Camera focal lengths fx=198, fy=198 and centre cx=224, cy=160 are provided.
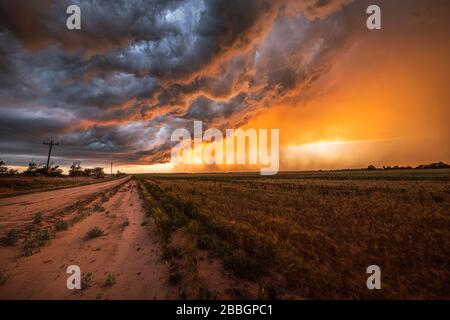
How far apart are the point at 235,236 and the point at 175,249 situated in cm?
247

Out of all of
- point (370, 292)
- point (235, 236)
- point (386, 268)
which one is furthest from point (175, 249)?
point (386, 268)

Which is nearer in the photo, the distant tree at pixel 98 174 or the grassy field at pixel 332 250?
the grassy field at pixel 332 250

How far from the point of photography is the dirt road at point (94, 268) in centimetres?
516

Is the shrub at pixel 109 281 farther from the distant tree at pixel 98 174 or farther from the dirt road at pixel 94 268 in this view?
the distant tree at pixel 98 174

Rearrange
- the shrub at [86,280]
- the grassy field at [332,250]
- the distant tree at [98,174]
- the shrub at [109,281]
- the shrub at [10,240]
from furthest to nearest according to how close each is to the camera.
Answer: the distant tree at [98,174], the shrub at [10,240], the shrub at [109,281], the shrub at [86,280], the grassy field at [332,250]

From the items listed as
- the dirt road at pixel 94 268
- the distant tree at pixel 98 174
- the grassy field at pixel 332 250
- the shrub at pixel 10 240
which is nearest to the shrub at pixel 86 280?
the dirt road at pixel 94 268

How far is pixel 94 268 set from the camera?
6.49 metres

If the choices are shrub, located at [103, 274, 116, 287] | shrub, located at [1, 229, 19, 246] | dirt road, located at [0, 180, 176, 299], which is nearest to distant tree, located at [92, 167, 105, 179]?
shrub, located at [1, 229, 19, 246]

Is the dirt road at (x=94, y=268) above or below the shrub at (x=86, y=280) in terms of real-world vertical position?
Result: below

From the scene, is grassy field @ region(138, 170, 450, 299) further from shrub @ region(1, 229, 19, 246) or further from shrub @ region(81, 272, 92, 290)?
shrub @ region(1, 229, 19, 246)

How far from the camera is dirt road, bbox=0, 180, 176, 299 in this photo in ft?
16.9

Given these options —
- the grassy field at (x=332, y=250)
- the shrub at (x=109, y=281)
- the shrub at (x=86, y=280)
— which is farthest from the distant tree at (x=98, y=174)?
the shrub at (x=109, y=281)

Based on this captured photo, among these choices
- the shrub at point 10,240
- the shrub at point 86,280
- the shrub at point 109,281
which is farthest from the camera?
the shrub at point 10,240

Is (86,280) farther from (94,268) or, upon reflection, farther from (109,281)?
(94,268)
